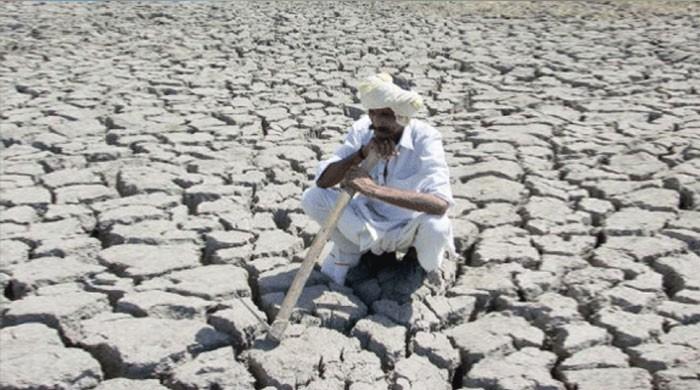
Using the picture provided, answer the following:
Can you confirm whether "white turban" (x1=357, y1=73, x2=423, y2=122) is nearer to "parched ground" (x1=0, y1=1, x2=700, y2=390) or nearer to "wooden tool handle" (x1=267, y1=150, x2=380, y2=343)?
"wooden tool handle" (x1=267, y1=150, x2=380, y2=343)

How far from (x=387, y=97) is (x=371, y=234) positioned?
46 cm

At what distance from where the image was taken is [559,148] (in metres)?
4.63

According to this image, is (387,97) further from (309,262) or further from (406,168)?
(309,262)

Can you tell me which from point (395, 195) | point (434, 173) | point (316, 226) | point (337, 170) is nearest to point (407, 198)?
point (395, 195)

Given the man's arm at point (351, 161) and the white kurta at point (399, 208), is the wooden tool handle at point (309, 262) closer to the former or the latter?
the man's arm at point (351, 161)

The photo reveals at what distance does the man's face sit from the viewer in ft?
8.48

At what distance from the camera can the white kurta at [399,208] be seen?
8.73ft

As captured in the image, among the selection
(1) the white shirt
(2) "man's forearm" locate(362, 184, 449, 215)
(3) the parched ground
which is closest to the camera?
(3) the parched ground

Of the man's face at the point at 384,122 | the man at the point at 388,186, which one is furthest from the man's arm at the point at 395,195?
the man's face at the point at 384,122

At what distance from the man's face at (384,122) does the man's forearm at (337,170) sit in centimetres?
10

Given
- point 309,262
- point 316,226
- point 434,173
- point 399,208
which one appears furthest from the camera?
point 316,226

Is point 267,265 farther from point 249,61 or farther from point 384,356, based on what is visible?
point 249,61

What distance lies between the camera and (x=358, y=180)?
8.41 ft

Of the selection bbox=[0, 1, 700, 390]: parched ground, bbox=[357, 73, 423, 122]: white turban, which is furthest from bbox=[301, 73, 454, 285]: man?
bbox=[0, 1, 700, 390]: parched ground
